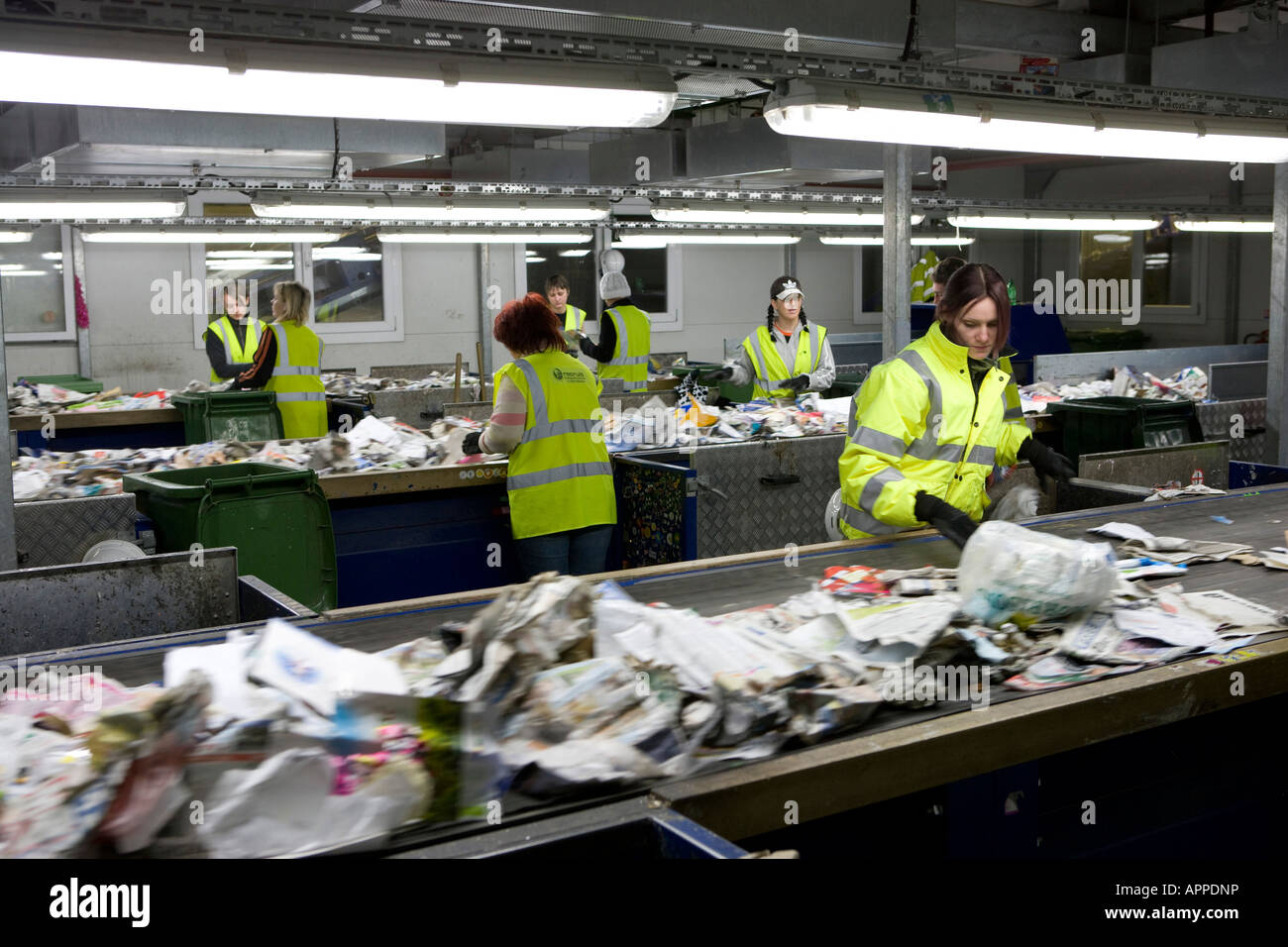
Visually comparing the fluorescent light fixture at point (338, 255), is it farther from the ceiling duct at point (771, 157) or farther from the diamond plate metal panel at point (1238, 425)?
the diamond plate metal panel at point (1238, 425)

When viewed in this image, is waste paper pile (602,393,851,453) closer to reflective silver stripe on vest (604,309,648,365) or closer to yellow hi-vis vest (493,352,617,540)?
yellow hi-vis vest (493,352,617,540)

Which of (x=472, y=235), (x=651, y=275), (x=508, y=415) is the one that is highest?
(x=472, y=235)

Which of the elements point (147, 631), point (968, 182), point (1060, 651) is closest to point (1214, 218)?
point (968, 182)

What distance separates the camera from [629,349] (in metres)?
8.63

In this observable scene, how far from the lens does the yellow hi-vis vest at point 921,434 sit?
343 centimetres

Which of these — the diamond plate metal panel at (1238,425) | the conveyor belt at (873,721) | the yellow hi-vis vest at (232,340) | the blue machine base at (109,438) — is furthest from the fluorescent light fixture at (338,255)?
the conveyor belt at (873,721)

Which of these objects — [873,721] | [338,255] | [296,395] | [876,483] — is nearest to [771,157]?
[296,395]

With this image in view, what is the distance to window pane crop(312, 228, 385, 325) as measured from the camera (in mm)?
13516

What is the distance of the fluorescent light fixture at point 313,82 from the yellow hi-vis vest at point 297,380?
4511mm

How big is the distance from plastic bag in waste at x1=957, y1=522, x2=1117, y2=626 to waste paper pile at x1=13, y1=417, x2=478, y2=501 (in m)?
3.23

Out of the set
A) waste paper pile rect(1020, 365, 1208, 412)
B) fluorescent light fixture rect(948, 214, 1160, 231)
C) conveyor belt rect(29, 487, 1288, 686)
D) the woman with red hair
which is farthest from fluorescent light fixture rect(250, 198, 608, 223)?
conveyor belt rect(29, 487, 1288, 686)

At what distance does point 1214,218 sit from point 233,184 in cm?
826

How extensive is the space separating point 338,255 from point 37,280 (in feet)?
10.5

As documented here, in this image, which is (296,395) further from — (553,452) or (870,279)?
(870,279)
